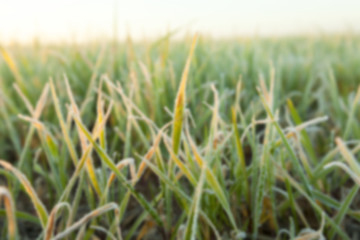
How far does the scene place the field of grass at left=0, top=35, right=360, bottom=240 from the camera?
51cm

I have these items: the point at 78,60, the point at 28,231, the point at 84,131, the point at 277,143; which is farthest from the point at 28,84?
the point at 277,143

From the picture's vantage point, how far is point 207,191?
53 centimetres

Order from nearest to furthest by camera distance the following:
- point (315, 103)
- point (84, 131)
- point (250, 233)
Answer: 1. point (84, 131)
2. point (250, 233)
3. point (315, 103)

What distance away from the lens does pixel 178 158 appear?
0.51m

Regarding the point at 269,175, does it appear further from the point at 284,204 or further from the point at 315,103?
the point at 315,103

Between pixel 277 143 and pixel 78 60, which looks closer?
pixel 277 143

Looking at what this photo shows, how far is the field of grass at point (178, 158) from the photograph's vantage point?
510 millimetres

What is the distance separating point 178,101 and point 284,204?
0.86 ft

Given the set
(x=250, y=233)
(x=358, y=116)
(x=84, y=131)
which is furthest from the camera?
(x=358, y=116)

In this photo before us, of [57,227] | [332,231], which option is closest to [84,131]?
[57,227]

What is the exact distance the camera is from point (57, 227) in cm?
66

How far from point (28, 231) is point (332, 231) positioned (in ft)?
1.68

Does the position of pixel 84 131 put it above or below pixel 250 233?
above

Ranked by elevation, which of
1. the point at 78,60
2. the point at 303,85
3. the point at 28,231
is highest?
the point at 78,60
